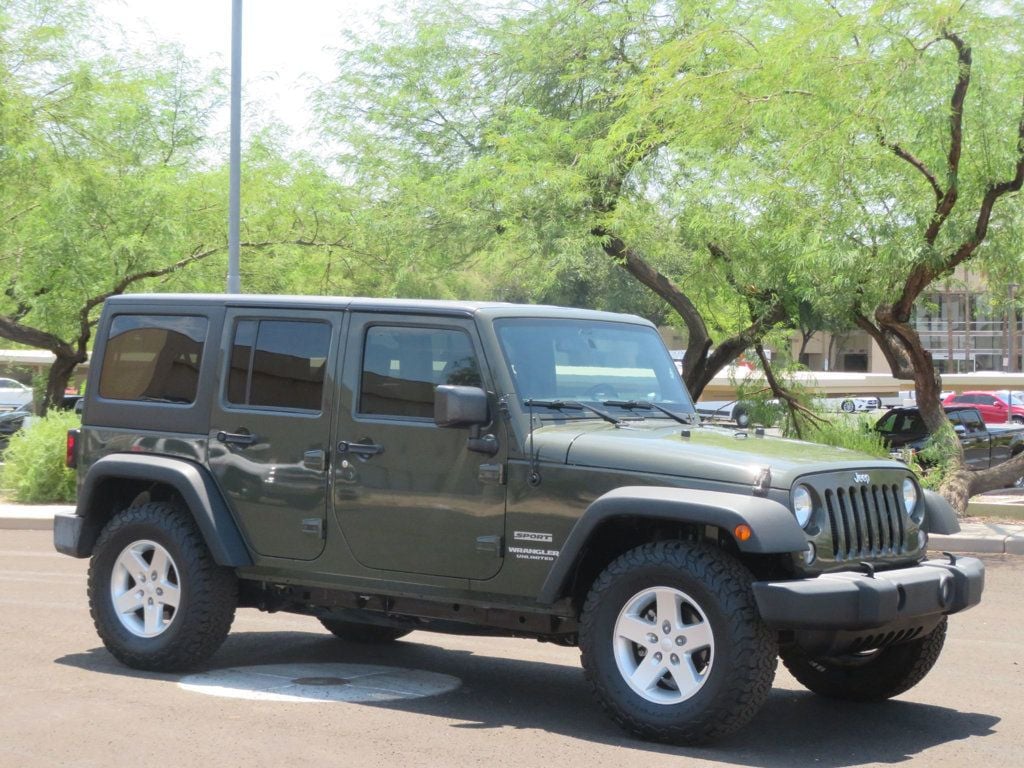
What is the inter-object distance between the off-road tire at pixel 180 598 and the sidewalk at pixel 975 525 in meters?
7.73

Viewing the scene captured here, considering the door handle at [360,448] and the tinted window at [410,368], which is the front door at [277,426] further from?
the tinted window at [410,368]

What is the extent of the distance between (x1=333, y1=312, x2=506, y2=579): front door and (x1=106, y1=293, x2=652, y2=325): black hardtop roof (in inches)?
2.4

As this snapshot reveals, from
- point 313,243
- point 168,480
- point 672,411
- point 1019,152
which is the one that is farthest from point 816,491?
point 313,243

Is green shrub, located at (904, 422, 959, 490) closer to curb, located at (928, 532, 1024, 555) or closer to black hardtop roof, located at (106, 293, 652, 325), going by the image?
curb, located at (928, 532, 1024, 555)

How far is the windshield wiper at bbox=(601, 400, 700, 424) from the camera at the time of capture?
720 centimetres

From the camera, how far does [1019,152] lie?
1531 centimetres

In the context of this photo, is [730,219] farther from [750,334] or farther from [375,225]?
[375,225]

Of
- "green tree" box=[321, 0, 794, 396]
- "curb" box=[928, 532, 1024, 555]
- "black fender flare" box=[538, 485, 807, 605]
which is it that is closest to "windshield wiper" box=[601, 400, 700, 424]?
"black fender flare" box=[538, 485, 807, 605]

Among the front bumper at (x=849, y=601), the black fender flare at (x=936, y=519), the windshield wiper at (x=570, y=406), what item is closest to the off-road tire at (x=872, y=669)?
the black fender flare at (x=936, y=519)

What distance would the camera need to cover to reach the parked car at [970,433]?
81.5ft

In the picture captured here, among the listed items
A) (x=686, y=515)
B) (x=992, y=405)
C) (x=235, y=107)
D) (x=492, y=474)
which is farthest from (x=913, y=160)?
(x=992, y=405)

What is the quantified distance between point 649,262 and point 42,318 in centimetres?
986

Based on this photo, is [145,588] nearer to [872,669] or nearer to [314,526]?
[314,526]

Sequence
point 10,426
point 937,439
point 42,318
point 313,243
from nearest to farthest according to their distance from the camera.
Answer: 1. point 937,439
2. point 42,318
3. point 313,243
4. point 10,426
